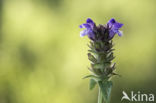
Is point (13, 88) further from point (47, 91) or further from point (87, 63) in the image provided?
point (87, 63)

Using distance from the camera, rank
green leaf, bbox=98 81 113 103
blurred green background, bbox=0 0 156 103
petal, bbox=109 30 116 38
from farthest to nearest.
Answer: blurred green background, bbox=0 0 156 103 → petal, bbox=109 30 116 38 → green leaf, bbox=98 81 113 103

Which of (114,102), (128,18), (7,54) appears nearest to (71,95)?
(114,102)

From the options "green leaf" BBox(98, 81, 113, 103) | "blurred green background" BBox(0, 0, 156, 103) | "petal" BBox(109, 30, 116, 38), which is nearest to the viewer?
"green leaf" BBox(98, 81, 113, 103)

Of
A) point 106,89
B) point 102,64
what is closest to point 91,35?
point 102,64

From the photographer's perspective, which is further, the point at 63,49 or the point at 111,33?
the point at 63,49

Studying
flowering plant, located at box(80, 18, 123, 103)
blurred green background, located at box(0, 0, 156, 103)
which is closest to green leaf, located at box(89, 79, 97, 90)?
flowering plant, located at box(80, 18, 123, 103)

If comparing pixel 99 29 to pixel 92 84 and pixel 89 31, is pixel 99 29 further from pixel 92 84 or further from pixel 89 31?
pixel 92 84

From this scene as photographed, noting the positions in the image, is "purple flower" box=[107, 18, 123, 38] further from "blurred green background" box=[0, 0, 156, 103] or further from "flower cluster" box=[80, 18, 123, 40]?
"blurred green background" box=[0, 0, 156, 103]

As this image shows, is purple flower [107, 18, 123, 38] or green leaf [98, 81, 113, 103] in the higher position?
purple flower [107, 18, 123, 38]

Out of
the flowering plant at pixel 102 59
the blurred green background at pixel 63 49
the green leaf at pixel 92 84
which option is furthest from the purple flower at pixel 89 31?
the blurred green background at pixel 63 49
